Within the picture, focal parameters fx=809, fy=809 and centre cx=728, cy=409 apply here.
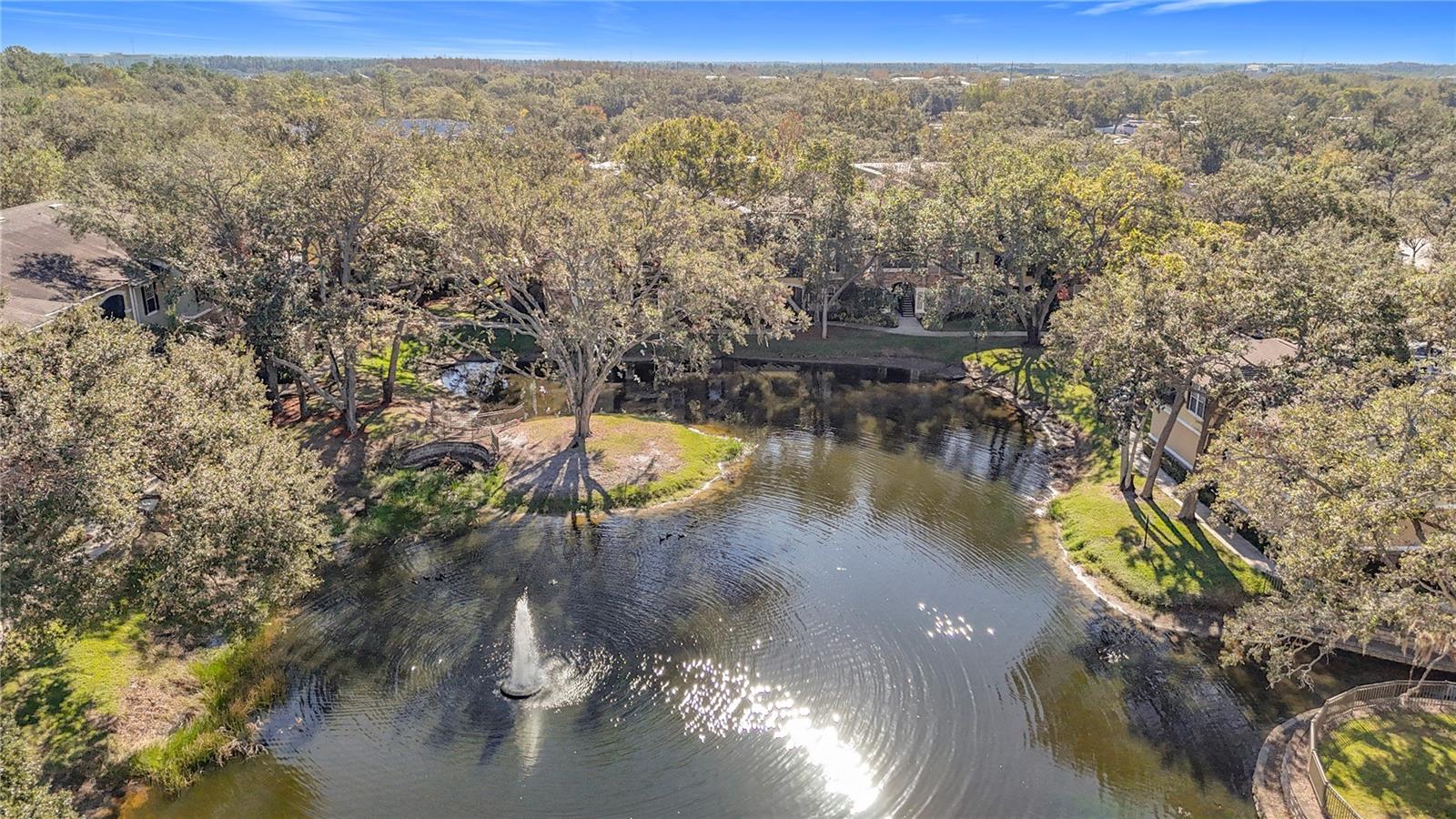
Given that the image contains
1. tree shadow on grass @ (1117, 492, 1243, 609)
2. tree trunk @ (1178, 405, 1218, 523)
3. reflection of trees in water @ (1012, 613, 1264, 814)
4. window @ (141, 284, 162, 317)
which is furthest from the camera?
window @ (141, 284, 162, 317)

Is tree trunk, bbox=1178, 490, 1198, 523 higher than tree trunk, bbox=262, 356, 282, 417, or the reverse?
tree trunk, bbox=262, 356, 282, 417

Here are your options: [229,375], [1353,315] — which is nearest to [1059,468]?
[1353,315]

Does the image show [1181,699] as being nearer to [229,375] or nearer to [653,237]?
[653,237]

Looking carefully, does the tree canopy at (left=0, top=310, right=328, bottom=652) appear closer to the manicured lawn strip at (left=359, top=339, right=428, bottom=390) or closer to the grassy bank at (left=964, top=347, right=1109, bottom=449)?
the manicured lawn strip at (left=359, top=339, right=428, bottom=390)

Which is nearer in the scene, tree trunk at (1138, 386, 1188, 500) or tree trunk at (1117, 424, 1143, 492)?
tree trunk at (1138, 386, 1188, 500)

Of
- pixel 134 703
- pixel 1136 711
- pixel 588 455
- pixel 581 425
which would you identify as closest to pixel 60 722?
pixel 134 703

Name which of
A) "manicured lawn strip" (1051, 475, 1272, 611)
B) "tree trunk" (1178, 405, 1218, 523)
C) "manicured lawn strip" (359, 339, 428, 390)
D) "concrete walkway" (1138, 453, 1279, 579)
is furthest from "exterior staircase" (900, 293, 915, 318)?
"manicured lawn strip" (359, 339, 428, 390)
